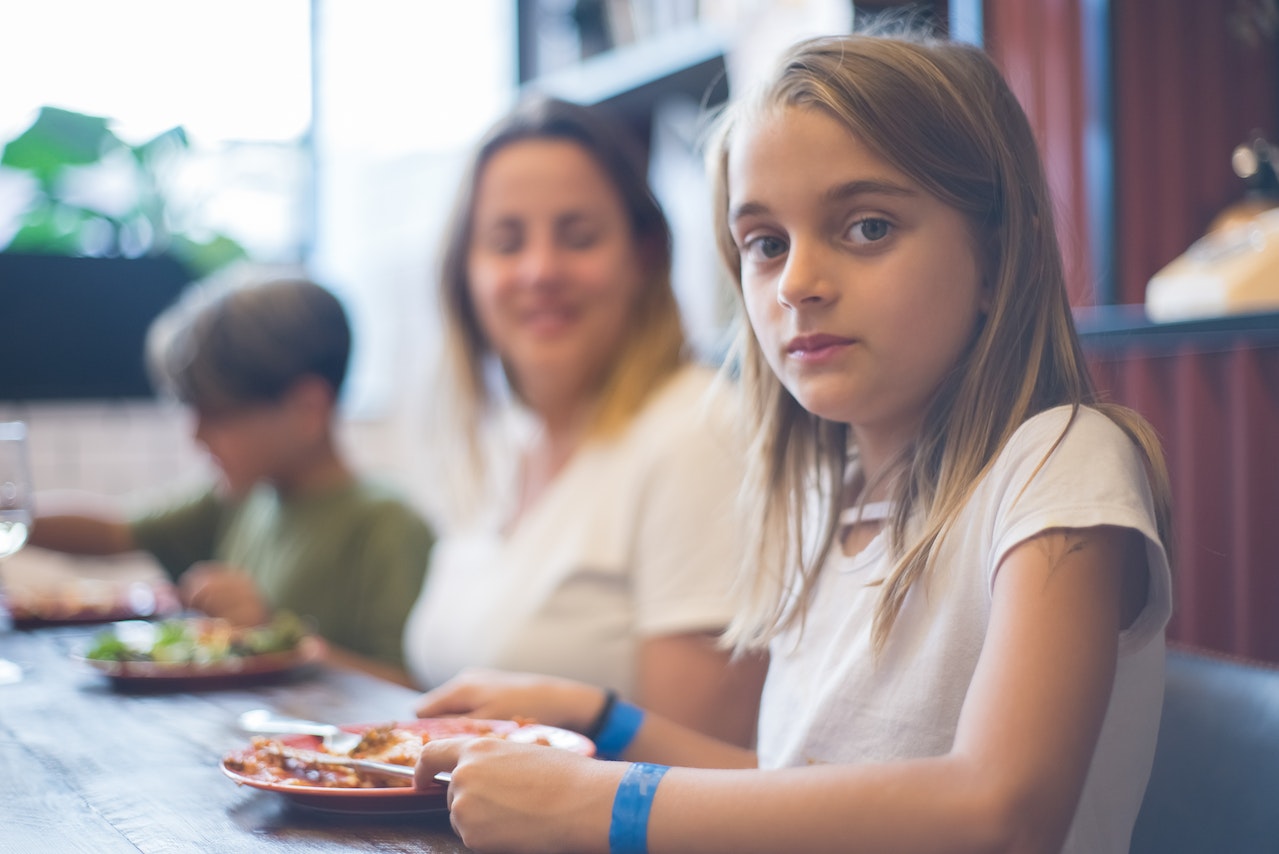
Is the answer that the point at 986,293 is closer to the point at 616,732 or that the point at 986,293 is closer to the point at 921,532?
the point at 921,532

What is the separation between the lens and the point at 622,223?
164 cm

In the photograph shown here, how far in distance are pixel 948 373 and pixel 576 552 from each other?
0.68 meters

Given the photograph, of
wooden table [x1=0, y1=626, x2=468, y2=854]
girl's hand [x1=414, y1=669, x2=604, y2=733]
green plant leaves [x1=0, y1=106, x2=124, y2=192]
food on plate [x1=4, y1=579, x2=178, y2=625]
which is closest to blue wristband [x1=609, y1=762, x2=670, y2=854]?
wooden table [x1=0, y1=626, x2=468, y2=854]

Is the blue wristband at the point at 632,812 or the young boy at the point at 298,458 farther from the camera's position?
the young boy at the point at 298,458

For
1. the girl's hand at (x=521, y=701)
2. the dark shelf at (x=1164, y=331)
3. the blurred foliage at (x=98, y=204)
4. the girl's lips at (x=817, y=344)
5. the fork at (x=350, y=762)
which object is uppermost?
the blurred foliage at (x=98, y=204)

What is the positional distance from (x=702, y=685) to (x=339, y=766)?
0.56 meters

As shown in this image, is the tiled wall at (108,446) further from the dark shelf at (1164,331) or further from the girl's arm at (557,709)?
the dark shelf at (1164,331)

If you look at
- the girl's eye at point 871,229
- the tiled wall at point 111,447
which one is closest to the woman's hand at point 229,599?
the girl's eye at point 871,229

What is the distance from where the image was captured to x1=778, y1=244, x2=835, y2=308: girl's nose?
2.66 feet

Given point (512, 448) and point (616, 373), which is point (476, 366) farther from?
point (616, 373)

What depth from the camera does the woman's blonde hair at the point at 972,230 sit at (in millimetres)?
814

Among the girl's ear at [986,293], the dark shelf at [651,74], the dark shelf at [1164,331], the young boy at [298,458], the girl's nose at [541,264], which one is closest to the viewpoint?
the girl's ear at [986,293]

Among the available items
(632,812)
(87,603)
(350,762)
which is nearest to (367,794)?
(350,762)

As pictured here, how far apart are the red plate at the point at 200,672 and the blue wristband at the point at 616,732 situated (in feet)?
1.58
